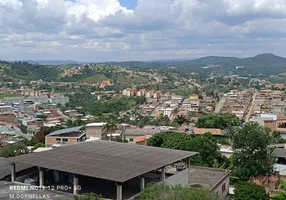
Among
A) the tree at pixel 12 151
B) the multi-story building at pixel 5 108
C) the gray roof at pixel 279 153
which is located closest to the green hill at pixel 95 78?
the multi-story building at pixel 5 108

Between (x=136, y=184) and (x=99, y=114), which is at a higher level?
(x=136, y=184)

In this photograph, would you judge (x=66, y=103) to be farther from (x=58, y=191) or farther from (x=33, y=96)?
(x=58, y=191)

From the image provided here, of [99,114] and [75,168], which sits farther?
[99,114]

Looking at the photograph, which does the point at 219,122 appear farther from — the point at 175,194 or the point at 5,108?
the point at 5,108

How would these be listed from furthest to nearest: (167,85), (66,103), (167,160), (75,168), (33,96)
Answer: (167,85), (33,96), (66,103), (167,160), (75,168)

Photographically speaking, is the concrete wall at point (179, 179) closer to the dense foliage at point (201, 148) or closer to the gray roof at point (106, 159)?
the gray roof at point (106, 159)

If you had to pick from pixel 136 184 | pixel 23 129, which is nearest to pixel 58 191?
pixel 136 184

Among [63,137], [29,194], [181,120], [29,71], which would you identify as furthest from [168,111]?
[29,71]

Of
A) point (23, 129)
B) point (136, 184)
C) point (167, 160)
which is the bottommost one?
point (23, 129)
